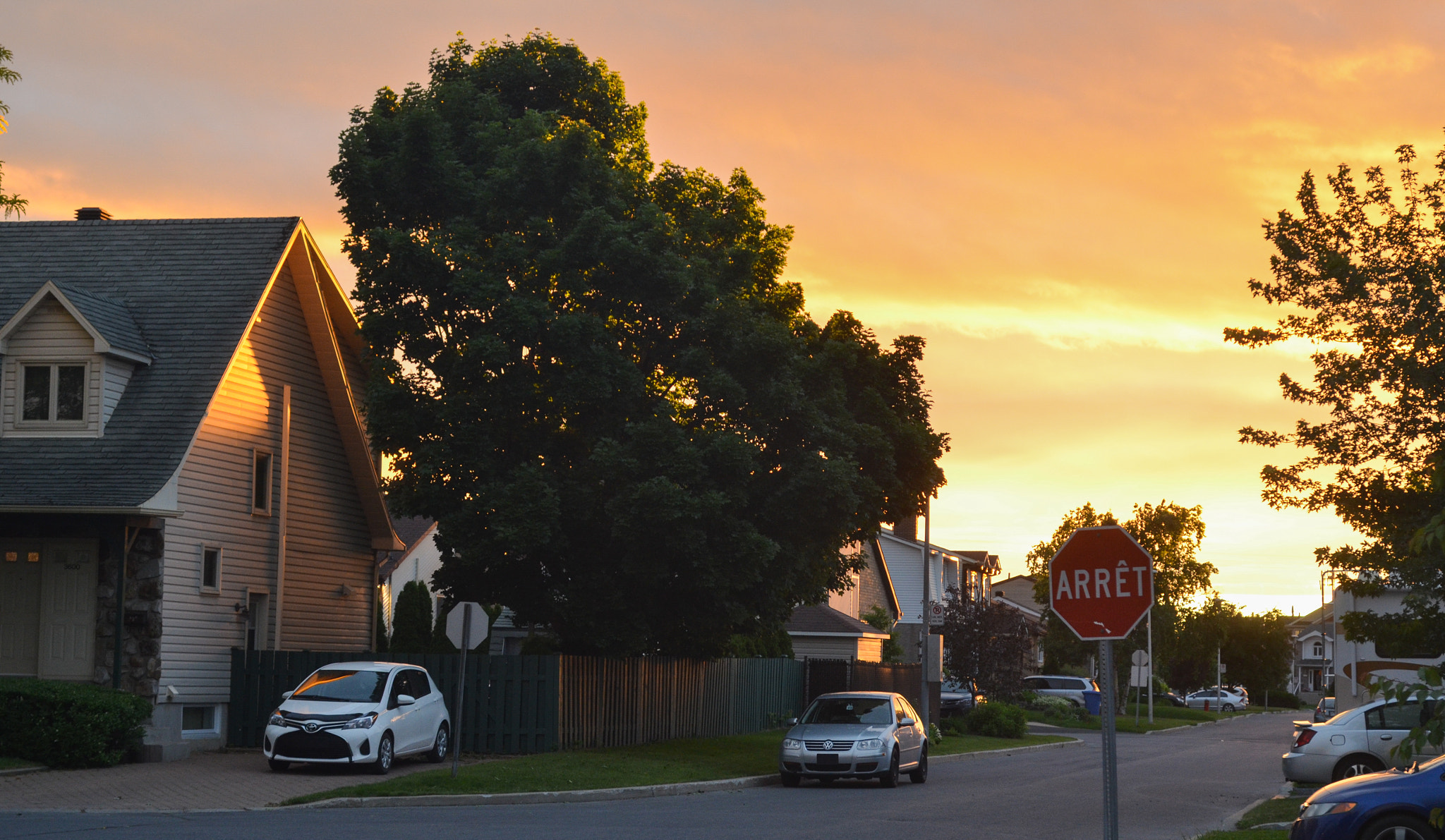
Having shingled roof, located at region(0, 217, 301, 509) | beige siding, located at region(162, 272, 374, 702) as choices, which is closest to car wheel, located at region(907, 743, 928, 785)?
beige siding, located at region(162, 272, 374, 702)

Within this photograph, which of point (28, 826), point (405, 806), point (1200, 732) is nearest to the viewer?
point (28, 826)

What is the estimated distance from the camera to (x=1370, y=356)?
20.8 metres

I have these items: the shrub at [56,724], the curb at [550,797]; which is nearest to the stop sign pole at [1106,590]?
the curb at [550,797]

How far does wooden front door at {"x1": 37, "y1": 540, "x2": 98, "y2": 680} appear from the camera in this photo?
23.6 m

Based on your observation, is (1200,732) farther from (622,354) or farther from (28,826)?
(28,826)

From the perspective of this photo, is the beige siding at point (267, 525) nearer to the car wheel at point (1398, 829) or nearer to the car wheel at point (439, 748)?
the car wheel at point (439, 748)

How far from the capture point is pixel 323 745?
21250 millimetres

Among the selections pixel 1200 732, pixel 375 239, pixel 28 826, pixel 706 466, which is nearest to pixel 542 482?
pixel 706 466

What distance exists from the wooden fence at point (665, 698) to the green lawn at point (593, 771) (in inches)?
23.0

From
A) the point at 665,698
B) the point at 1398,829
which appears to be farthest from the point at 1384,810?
the point at 665,698

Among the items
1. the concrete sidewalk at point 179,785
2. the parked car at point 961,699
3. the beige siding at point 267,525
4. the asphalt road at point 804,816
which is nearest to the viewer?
the asphalt road at point 804,816

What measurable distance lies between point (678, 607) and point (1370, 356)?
1244 centimetres

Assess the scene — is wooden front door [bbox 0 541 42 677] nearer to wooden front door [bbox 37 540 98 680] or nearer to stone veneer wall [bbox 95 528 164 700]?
wooden front door [bbox 37 540 98 680]

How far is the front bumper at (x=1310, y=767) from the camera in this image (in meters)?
21.3
